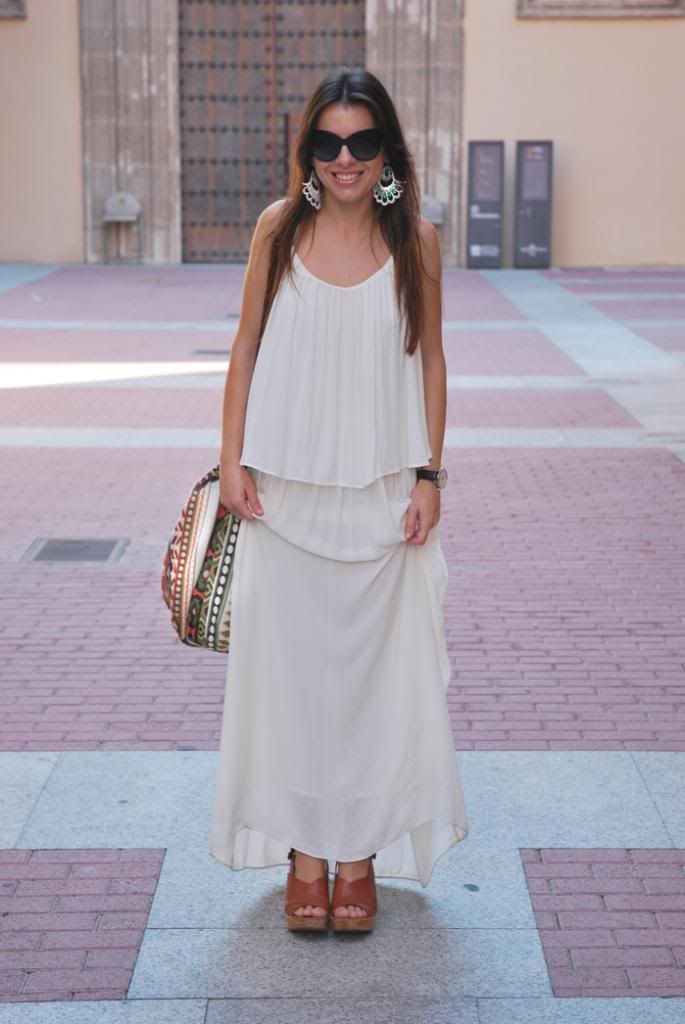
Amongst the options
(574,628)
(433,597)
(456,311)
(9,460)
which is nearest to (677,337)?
(456,311)

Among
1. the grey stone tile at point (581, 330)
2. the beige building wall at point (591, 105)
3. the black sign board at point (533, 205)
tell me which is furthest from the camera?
the beige building wall at point (591, 105)

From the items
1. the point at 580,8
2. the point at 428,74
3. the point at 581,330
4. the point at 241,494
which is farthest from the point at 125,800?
the point at 580,8

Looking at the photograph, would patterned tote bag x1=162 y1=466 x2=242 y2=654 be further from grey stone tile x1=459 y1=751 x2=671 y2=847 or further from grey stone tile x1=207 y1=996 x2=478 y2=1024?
grey stone tile x1=459 y1=751 x2=671 y2=847

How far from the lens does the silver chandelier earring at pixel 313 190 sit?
3445 millimetres

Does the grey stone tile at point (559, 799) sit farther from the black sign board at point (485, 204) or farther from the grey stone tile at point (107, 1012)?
the black sign board at point (485, 204)

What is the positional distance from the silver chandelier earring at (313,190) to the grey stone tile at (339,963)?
1.59 meters

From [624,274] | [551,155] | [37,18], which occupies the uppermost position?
[37,18]

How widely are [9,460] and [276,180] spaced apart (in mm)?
16888

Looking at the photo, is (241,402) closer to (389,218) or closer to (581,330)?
(389,218)

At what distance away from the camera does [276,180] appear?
2561cm

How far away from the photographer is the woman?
3.44 metres

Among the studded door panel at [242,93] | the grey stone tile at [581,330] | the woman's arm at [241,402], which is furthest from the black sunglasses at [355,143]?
the studded door panel at [242,93]

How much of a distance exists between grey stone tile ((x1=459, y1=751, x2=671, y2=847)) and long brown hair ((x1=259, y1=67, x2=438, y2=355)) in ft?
4.54

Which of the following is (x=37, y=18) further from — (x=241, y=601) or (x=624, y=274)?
(x=241, y=601)
